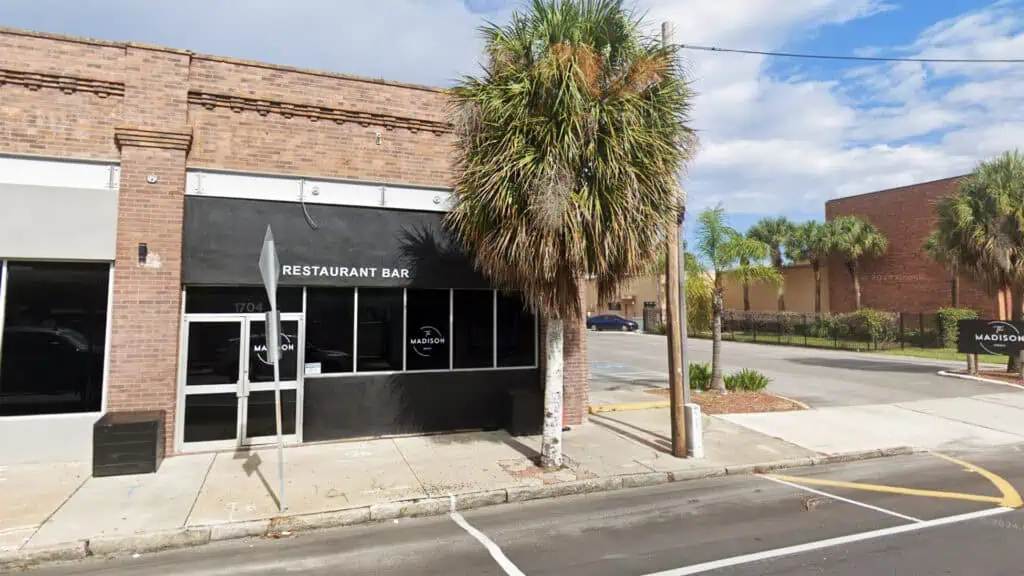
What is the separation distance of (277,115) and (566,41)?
4.96m

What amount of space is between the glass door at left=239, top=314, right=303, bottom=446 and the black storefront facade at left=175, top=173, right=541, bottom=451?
2cm

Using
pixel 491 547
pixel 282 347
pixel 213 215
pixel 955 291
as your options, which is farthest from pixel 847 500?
pixel 955 291

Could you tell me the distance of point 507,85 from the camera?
7.52 m

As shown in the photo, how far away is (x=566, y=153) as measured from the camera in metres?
7.18

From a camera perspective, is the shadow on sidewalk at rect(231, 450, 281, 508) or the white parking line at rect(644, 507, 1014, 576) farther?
the shadow on sidewalk at rect(231, 450, 281, 508)

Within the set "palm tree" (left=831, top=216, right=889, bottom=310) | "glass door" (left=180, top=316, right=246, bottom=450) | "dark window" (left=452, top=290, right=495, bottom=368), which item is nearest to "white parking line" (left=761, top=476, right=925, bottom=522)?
"dark window" (left=452, top=290, right=495, bottom=368)

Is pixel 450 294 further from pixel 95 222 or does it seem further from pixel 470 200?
pixel 95 222

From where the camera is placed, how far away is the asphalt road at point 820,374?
14500 mm

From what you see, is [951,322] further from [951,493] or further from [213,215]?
[213,215]

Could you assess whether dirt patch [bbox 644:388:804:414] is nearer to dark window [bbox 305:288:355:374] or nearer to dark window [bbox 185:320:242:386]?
dark window [bbox 305:288:355:374]

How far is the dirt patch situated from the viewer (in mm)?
12211

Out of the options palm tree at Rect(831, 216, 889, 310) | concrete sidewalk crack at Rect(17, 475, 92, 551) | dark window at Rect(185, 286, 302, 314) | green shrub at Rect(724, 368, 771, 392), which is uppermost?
palm tree at Rect(831, 216, 889, 310)

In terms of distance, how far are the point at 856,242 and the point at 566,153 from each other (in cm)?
3553

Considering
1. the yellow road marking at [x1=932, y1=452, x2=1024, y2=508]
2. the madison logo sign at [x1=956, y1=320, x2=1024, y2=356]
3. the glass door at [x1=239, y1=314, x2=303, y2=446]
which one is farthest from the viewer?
the madison logo sign at [x1=956, y1=320, x2=1024, y2=356]
